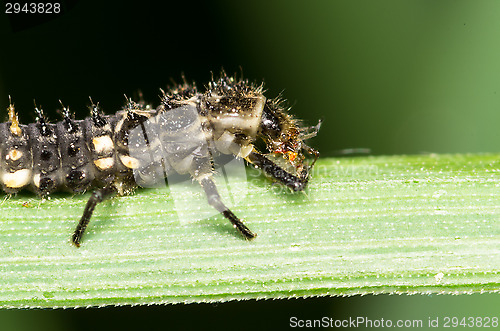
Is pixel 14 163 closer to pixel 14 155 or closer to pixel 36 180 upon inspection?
pixel 14 155

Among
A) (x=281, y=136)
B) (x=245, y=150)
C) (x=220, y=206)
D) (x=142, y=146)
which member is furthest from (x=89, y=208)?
(x=281, y=136)

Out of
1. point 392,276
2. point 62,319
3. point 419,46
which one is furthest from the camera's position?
point 419,46

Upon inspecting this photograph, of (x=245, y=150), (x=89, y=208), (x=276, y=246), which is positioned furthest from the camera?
(x=245, y=150)

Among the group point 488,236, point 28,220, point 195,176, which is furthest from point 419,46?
point 28,220

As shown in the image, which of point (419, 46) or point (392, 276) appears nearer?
point (392, 276)

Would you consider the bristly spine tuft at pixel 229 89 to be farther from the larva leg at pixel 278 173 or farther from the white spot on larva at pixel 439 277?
the white spot on larva at pixel 439 277

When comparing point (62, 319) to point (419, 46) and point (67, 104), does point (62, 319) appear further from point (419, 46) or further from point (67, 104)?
point (419, 46)

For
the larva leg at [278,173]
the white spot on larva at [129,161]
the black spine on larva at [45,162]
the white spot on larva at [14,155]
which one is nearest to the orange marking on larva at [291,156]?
the larva leg at [278,173]
